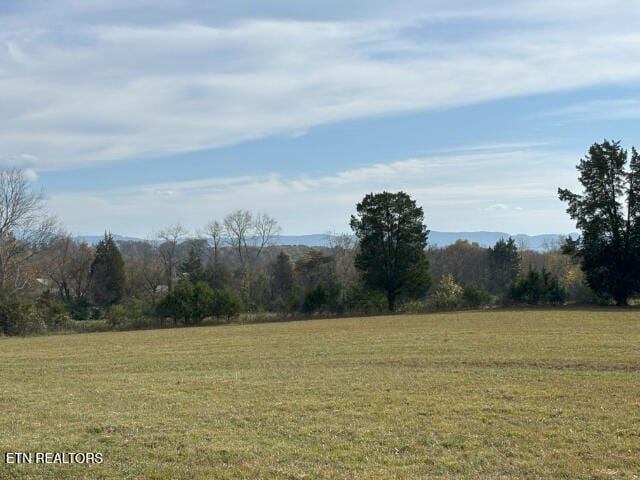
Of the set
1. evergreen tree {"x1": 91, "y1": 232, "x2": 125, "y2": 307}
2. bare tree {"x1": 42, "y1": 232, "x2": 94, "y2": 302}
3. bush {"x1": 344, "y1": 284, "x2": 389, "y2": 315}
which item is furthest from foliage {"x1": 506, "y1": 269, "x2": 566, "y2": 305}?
bare tree {"x1": 42, "y1": 232, "x2": 94, "y2": 302}

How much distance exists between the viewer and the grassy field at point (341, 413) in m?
7.06

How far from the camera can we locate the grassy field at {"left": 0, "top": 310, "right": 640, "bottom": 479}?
706 cm

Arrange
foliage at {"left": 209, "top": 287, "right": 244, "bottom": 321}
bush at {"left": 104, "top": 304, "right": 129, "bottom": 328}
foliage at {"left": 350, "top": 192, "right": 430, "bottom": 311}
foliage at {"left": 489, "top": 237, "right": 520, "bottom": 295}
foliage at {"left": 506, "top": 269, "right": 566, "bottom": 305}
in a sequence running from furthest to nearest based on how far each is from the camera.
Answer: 1. foliage at {"left": 489, "top": 237, "right": 520, "bottom": 295}
2. foliage at {"left": 350, "top": 192, "right": 430, "bottom": 311}
3. foliage at {"left": 506, "top": 269, "right": 566, "bottom": 305}
4. foliage at {"left": 209, "top": 287, "right": 244, "bottom": 321}
5. bush at {"left": 104, "top": 304, "right": 129, "bottom": 328}

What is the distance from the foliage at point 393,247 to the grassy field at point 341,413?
27.7 meters

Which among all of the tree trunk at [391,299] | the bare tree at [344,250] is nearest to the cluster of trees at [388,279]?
the tree trunk at [391,299]

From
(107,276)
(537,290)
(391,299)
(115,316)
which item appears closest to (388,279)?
(391,299)

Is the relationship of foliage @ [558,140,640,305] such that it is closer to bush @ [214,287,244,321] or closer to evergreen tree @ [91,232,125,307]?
bush @ [214,287,244,321]

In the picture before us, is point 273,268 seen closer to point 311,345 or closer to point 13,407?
point 311,345

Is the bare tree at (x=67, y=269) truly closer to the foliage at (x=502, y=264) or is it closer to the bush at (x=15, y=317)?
the bush at (x=15, y=317)

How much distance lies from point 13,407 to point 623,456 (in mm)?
10447

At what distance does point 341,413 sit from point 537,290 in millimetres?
39092

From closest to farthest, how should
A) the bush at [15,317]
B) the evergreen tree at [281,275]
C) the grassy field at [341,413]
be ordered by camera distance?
the grassy field at [341,413] → the bush at [15,317] → the evergreen tree at [281,275]

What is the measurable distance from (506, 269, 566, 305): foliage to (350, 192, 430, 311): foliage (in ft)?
23.7

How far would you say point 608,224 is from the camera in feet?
146
